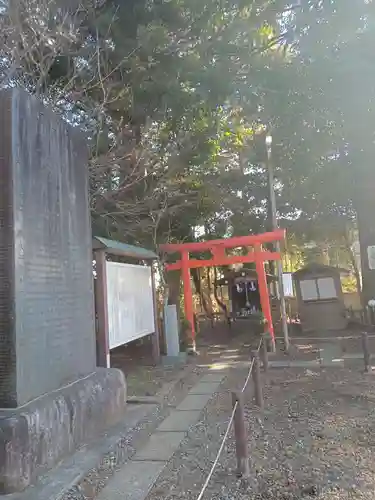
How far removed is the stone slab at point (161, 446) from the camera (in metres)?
4.52

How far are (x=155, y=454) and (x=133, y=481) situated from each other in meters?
0.70

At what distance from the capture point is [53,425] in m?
4.00

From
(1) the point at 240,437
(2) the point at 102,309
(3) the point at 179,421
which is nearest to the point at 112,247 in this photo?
(2) the point at 102,309

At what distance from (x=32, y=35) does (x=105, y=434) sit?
617 centimetres

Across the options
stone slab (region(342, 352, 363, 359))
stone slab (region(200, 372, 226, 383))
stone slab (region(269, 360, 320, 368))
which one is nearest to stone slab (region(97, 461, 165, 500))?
stone slab (region(200, 372, 226, 383))

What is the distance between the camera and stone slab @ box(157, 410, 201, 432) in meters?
5.47

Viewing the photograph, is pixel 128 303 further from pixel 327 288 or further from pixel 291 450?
pixel 327 288

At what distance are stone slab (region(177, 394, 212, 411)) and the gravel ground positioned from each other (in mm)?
133

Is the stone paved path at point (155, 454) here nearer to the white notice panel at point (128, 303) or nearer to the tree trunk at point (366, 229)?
the white notice panel at point (128, 303)

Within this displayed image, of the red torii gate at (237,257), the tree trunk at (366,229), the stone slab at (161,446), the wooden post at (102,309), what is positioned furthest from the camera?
the tree trunk at (366,229)

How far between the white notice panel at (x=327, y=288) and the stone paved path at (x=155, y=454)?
9228 millimetres

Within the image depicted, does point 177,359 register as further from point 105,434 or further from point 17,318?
point 17,318

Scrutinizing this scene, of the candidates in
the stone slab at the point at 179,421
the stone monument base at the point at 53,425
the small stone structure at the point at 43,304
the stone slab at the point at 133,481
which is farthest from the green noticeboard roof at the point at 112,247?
the stone slab at the point at 133,481

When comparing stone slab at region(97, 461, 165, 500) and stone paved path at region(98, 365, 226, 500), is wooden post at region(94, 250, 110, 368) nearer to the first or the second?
stone paved path at region(98, 365, 226, 500)
